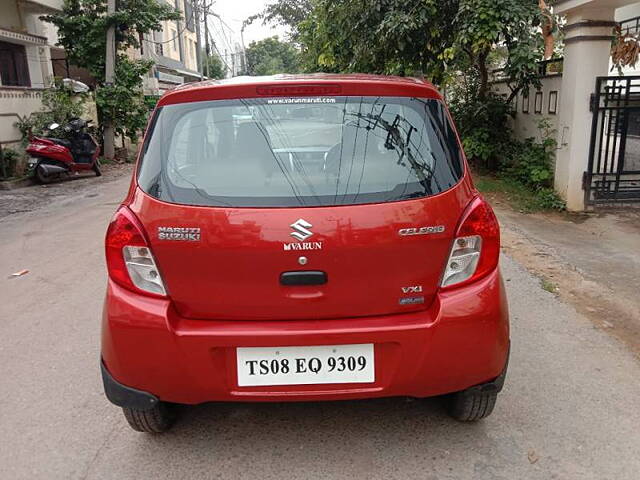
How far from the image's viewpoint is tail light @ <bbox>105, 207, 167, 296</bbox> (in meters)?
2.34

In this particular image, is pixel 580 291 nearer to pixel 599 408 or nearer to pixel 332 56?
pixel 599 408

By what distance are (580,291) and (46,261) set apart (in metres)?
5.08

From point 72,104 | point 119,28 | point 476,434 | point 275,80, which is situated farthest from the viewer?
point 119,28

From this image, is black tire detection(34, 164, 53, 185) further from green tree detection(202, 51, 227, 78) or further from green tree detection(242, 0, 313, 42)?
green tree detection(202, 51, 227, 78)

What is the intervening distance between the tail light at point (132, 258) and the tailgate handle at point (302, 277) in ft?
1.61

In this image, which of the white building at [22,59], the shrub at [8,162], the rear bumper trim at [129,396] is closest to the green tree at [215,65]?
the white building at [22,59]

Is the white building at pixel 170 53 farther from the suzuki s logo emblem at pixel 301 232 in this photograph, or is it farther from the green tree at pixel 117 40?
the suzuki s logo emblem at pixel 301 232

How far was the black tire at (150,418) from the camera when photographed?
262cm

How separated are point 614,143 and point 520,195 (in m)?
1.45

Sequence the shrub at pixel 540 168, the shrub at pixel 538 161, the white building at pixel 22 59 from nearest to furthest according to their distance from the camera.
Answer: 1. the shrub at pixel 540 168
2. the shrub at pixel 538 161
3. the white building at pixel 22 59

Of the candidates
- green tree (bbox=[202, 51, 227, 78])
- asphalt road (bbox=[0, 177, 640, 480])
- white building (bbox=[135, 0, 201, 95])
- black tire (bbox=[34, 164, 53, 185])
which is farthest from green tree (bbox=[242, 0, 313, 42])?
asphalt road (bbox=[0, 177, 640, 480])

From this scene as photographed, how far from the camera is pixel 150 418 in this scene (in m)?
2.64

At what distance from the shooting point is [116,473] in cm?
249

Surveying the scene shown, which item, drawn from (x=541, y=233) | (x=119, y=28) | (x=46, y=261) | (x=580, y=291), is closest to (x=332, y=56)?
(x=119, y=28)
